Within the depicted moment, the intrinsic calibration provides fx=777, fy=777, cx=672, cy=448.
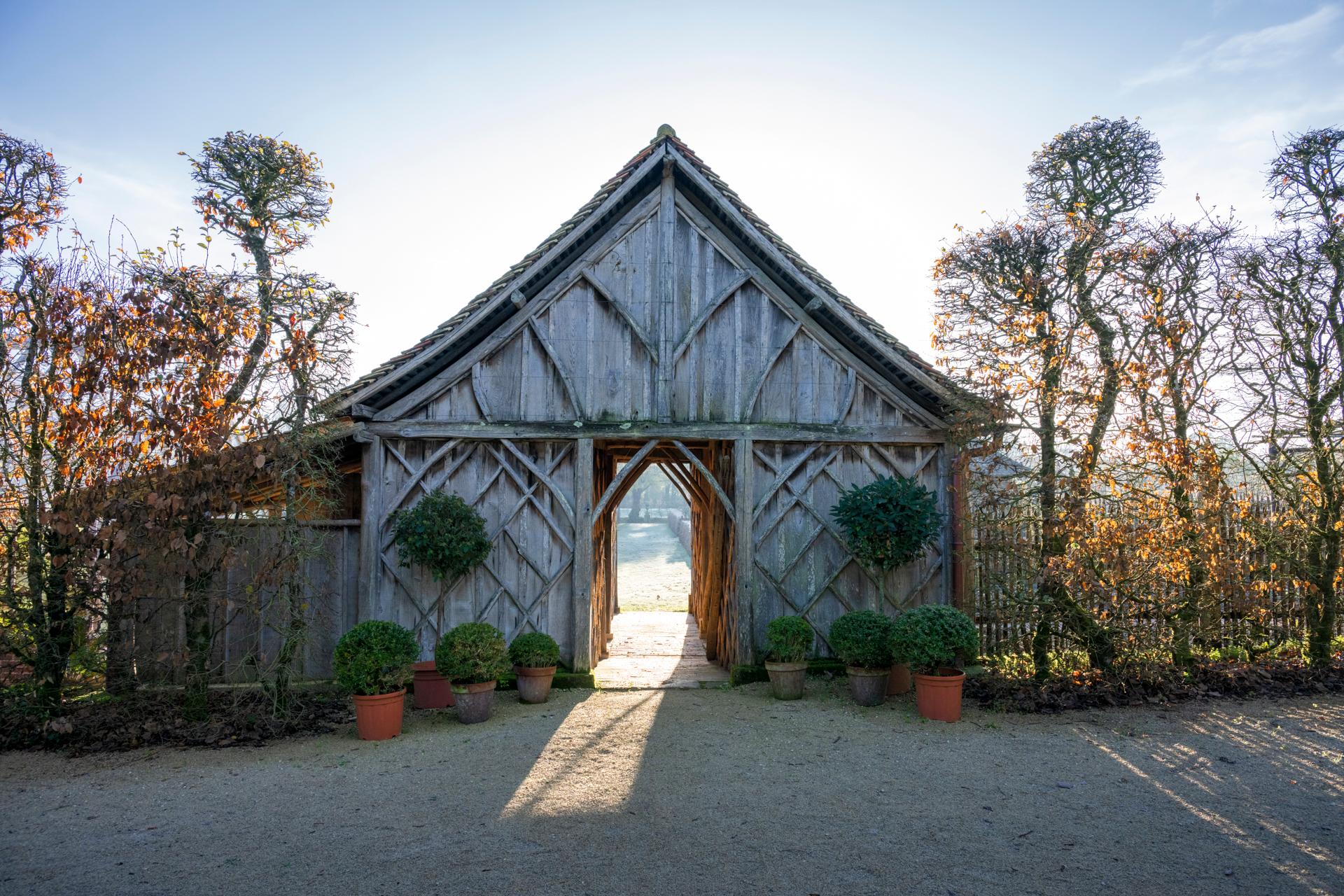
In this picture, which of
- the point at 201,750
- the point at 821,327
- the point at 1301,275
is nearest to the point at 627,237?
the point at 821,327

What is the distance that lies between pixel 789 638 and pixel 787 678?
18.3 inches

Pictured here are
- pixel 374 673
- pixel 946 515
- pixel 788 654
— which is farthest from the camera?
pixel 946 515

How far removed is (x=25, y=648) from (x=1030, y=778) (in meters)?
8.82

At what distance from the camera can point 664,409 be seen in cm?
947

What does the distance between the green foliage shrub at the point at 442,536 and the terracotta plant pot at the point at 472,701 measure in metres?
1.38

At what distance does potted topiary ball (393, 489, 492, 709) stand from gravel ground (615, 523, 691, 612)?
7.86m

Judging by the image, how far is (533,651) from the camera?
8.46 metres

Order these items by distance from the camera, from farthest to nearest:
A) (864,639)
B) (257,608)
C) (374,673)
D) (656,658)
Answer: (656,658) < (864,639) < (257,608) < (374,673)

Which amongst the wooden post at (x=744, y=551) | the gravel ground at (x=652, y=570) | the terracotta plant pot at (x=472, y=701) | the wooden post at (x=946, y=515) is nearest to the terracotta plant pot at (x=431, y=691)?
the terracotta plant pot at (x=472, y=701)

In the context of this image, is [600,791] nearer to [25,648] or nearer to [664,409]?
[664,409]

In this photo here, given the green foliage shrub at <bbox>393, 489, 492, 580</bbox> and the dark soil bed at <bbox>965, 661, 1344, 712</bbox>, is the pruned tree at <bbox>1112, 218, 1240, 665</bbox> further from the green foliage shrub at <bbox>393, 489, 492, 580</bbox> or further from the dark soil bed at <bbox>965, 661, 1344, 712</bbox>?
the green foliage shrub at <bbox>393, 489, 492, 580</bbox>

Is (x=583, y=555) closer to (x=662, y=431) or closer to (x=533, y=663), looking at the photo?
(x=533, y=663)

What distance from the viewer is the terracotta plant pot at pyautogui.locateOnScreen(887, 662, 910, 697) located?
8.85 meters

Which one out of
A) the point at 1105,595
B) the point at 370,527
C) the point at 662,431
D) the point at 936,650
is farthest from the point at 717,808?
the point at 370,527
